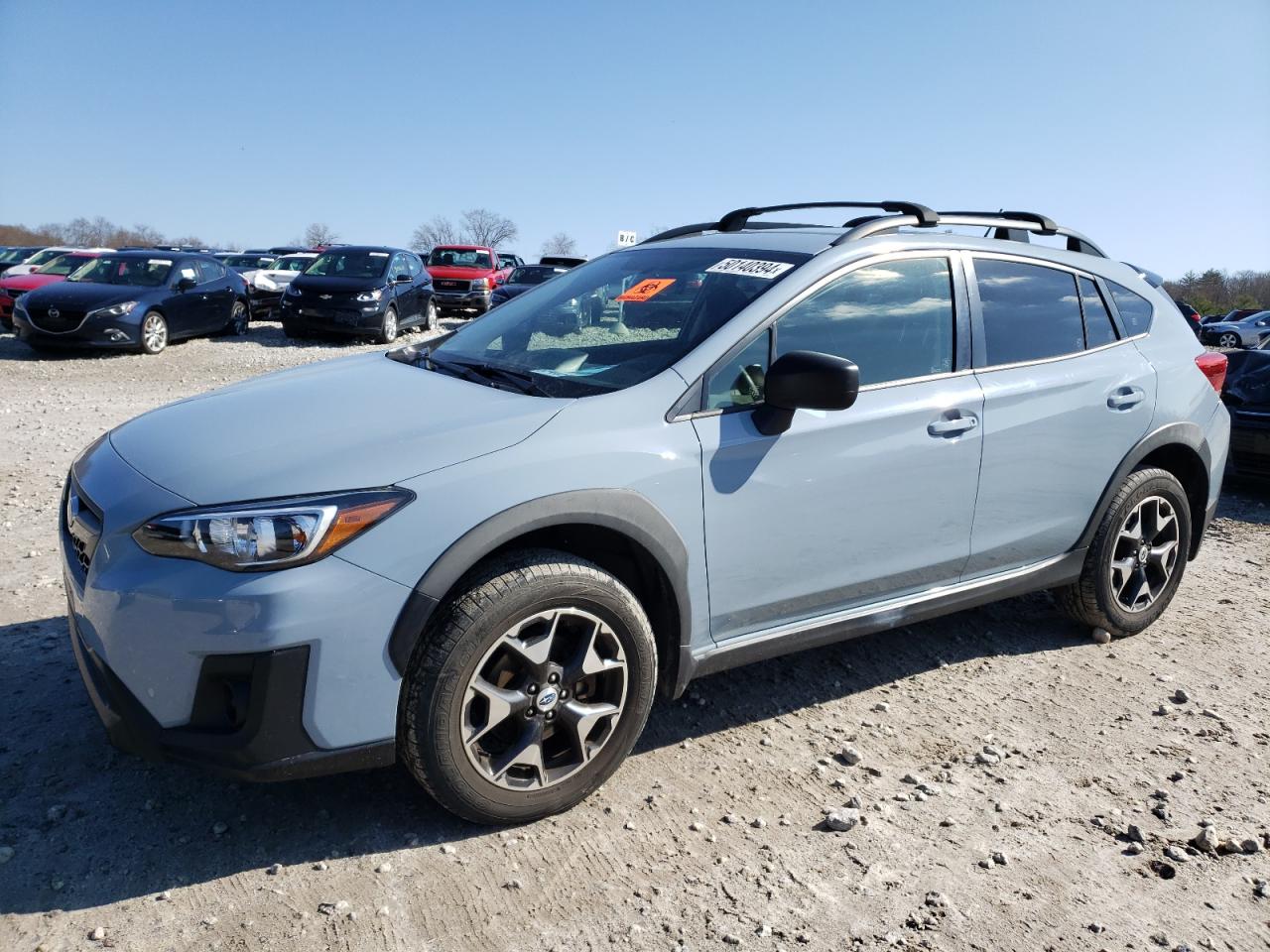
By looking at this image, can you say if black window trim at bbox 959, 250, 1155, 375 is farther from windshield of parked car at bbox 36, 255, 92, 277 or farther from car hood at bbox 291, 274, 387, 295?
windshield of parked car at bbox 36, 255, 92, 277

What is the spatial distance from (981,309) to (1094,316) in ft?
2.58

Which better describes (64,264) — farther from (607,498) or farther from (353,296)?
(607,498)

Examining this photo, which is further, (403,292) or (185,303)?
(403,292)

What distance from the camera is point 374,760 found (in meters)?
2.67

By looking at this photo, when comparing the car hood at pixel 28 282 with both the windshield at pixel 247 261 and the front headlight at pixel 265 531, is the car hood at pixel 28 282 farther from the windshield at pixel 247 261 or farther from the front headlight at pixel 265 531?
the front headlight at pixel 265 531

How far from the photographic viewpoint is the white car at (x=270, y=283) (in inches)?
672

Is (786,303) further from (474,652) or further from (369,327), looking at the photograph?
(369,327)

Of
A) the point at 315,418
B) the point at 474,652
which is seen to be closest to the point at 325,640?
the point at 474,652

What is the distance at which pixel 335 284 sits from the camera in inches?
655

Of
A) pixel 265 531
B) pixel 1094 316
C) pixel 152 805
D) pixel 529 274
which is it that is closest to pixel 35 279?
pixel 529 274

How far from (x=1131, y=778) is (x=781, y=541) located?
4.79 ft

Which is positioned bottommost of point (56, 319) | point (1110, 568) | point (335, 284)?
point (1110, 568)

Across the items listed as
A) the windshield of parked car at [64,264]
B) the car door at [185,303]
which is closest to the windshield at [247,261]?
the windshield of parked car at [64,264]

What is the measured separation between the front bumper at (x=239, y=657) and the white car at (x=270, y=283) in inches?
581
